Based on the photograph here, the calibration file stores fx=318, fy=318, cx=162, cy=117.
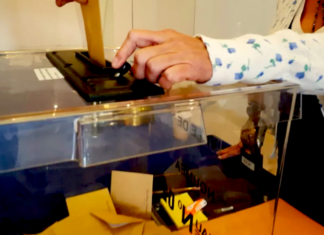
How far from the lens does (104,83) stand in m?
0.40

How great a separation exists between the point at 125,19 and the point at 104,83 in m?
1.06

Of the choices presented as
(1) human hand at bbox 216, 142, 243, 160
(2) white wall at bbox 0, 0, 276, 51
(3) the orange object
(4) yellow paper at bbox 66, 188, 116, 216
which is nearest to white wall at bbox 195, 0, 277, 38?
(2) white wall at bbox 0, 0, 276, 51

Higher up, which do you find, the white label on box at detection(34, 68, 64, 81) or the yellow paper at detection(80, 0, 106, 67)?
the yellow paper at detection(80, 0, 106, 67)

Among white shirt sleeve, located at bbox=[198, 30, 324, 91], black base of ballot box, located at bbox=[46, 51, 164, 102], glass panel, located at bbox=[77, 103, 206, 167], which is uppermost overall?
white shirt sleeve, located at bbox=[198, 30, 324, 91]

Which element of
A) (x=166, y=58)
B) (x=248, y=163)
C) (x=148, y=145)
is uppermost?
(x=166, y=58)

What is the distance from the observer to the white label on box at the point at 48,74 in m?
0.48

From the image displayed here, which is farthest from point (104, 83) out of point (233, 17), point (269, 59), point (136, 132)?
point (233, 17)

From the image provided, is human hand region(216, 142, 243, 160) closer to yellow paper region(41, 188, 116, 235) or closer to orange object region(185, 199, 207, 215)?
orange object region(185, 199, 207, 215)

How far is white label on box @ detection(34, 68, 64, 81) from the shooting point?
1.56ft

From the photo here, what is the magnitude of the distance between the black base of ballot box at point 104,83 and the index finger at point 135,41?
0.01 metres

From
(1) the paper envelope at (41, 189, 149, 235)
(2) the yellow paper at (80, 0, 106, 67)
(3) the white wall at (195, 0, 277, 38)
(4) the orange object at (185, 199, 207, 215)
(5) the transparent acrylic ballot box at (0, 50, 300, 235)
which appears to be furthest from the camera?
(3) the white wall at (195, 0, 277, 38)

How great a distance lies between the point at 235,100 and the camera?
440 millimetres

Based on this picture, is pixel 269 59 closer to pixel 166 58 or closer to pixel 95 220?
pixel 166 58

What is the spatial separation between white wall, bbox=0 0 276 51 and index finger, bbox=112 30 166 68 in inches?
26.2
